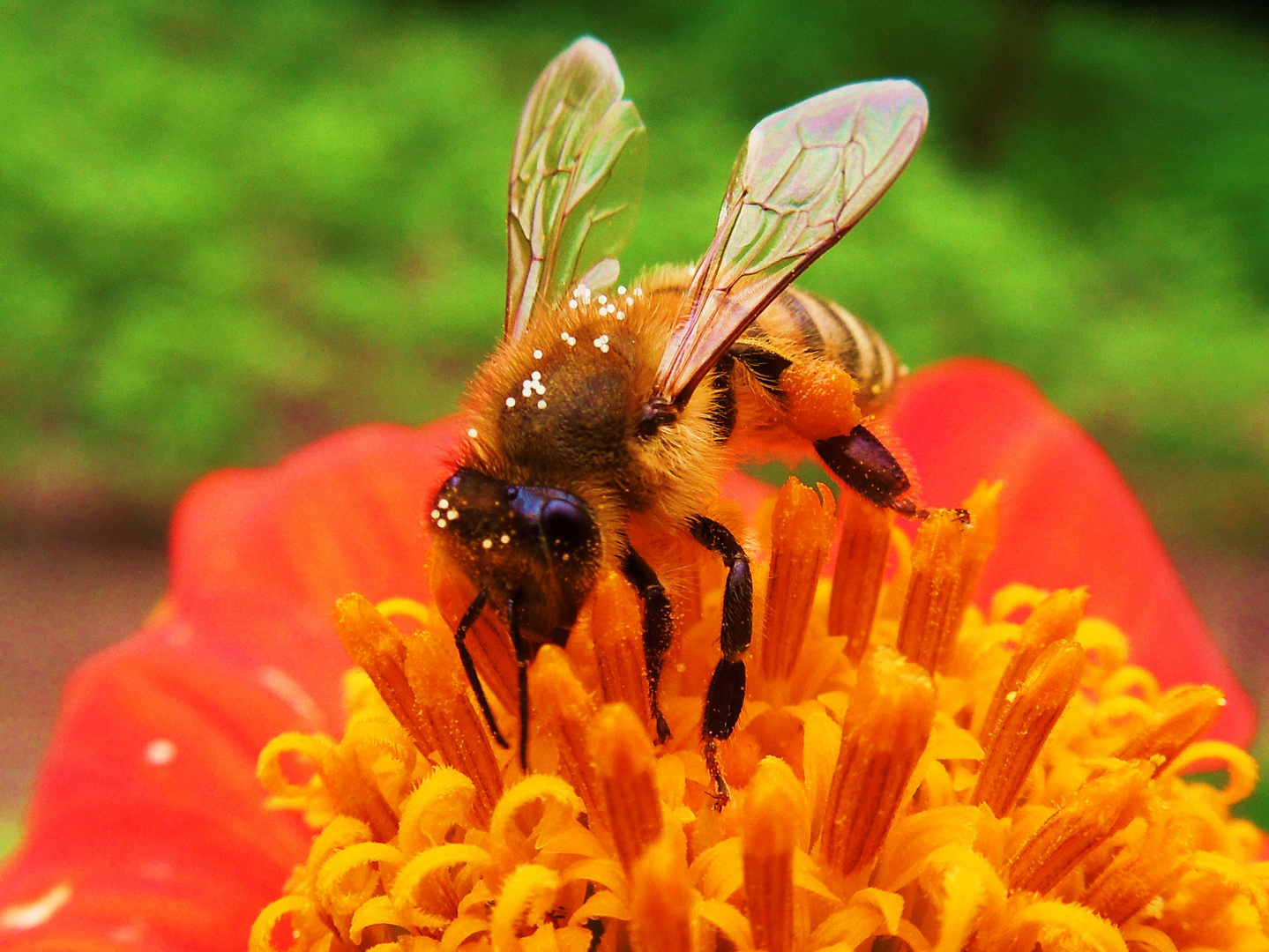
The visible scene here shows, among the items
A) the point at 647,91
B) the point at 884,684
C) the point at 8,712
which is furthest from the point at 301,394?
the point at 884,684

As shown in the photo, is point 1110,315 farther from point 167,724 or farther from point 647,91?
point 167,724

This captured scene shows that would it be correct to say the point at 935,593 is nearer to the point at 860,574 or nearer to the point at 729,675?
the point at 860,574

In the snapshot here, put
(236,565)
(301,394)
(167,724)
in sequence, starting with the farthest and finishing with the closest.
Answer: (301,394) < (236,565) < (167,724)

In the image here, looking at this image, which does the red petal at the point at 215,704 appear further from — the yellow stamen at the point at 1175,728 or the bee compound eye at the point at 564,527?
the yellow stamen at the point at 1175,728

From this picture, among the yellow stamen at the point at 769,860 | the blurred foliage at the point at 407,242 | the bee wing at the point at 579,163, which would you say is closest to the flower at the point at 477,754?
the yellow stamen at the point at 769,860

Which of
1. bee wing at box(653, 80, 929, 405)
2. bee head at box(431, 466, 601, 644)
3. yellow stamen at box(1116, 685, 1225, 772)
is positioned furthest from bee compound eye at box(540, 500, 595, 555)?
yellow stamen at box(1116, 685, 1225, 772)

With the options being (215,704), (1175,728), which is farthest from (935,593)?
(215,704)

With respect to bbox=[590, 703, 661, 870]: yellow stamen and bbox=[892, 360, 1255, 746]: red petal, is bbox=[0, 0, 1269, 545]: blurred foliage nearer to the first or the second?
bbox=[892, 360, 1255, 746]: red petal

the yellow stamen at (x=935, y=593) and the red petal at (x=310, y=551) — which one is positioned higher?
the red petal at (x=310, y=551)

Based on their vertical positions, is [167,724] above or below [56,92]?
below
